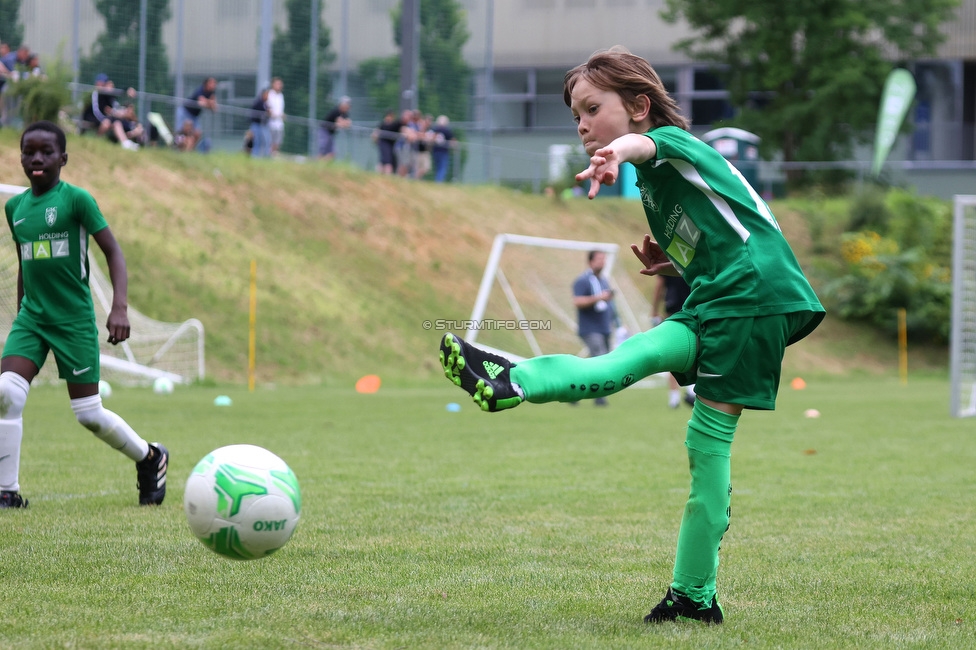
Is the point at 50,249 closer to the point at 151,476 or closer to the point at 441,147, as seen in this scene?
the point at 151,476

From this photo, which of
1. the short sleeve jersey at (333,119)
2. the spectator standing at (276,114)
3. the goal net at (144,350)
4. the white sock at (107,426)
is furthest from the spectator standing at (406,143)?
the white sock at (107,426)

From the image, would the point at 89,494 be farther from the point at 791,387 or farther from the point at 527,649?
the point at 791,387

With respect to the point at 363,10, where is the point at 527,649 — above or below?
below

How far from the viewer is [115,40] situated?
2311cm

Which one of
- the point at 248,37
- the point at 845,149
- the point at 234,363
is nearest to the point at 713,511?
the point at 234,363

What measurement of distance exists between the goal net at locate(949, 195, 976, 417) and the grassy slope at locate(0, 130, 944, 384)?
9426 mm

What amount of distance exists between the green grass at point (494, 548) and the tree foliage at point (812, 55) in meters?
28.8

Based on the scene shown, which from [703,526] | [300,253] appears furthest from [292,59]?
[703,526]

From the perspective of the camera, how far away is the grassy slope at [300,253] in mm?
19781

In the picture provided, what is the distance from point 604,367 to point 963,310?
12519mm

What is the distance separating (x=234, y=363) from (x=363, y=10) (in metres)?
12.8

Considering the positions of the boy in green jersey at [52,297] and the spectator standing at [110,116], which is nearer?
the boy in green jersey at [52,297]

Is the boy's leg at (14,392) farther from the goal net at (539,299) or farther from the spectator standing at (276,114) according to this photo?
the spectator standing at (276,114)

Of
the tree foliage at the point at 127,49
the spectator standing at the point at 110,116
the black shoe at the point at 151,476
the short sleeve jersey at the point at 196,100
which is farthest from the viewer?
the short sleeve jersey at the point at 196,100
